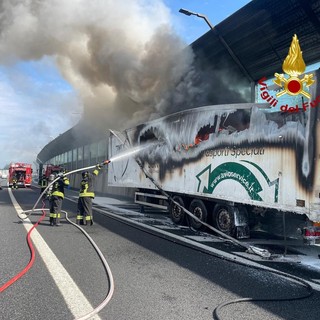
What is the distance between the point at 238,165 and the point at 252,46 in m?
6.74

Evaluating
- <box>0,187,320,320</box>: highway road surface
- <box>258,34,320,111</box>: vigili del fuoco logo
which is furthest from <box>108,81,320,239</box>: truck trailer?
<box>0,187,320,320</box>: highway road surface

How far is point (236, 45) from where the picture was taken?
12.5 meters

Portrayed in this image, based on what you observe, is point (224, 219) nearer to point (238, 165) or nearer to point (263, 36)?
point (238, 165)

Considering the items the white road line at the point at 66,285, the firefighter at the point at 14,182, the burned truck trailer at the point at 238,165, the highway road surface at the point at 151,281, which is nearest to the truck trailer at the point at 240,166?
→ the burned truck trailer at the point at 238,165

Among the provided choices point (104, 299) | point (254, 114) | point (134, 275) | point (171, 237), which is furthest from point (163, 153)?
point (104, 299)

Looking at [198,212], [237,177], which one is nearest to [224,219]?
[198,212]

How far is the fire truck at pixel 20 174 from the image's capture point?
31.8 m

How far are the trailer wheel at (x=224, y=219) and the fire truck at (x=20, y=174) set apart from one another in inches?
1094

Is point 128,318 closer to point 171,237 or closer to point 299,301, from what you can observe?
point 299,301

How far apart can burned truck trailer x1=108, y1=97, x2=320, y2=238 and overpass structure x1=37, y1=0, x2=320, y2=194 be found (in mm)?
4409

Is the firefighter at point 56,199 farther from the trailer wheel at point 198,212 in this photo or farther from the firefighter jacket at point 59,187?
the trailer wheel at point 198,212

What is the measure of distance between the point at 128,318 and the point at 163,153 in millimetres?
6424

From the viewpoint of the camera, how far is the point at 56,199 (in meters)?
8.76

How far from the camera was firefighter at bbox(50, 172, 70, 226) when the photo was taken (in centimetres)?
859
